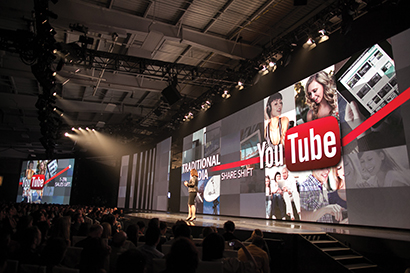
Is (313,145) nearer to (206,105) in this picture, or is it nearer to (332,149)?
(332,149)

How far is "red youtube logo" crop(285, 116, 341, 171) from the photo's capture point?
6.91 metres

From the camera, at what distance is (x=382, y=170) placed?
5906 mm

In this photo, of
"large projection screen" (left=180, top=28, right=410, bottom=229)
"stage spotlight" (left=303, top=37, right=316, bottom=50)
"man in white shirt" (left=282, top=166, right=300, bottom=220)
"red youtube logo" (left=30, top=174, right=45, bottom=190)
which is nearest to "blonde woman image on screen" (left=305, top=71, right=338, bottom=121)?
"large projection screen" (left=180, top=28, right=410, bottom=229)

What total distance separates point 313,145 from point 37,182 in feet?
76.3

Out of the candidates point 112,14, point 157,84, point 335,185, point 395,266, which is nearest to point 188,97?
point 157,84

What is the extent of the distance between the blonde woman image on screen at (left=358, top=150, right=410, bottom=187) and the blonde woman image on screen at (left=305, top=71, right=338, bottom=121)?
134 cm

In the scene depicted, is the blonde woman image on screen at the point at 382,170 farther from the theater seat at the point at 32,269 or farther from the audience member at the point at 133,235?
the theater seat at the point at 32,269

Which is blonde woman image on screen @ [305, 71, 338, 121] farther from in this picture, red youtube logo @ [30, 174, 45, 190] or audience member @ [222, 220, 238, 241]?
red youtube logo @ [30, 174, 45, 190]

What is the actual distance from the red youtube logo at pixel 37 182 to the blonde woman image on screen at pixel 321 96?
22.5 m

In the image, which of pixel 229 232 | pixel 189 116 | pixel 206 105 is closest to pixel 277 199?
pixel 229 232

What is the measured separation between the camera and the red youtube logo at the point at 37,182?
2278cm

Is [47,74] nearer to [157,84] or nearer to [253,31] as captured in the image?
[157,84]

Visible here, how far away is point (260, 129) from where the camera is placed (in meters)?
9.50

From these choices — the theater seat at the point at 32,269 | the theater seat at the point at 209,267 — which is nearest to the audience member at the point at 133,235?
the theater seat at the point at 32,269
